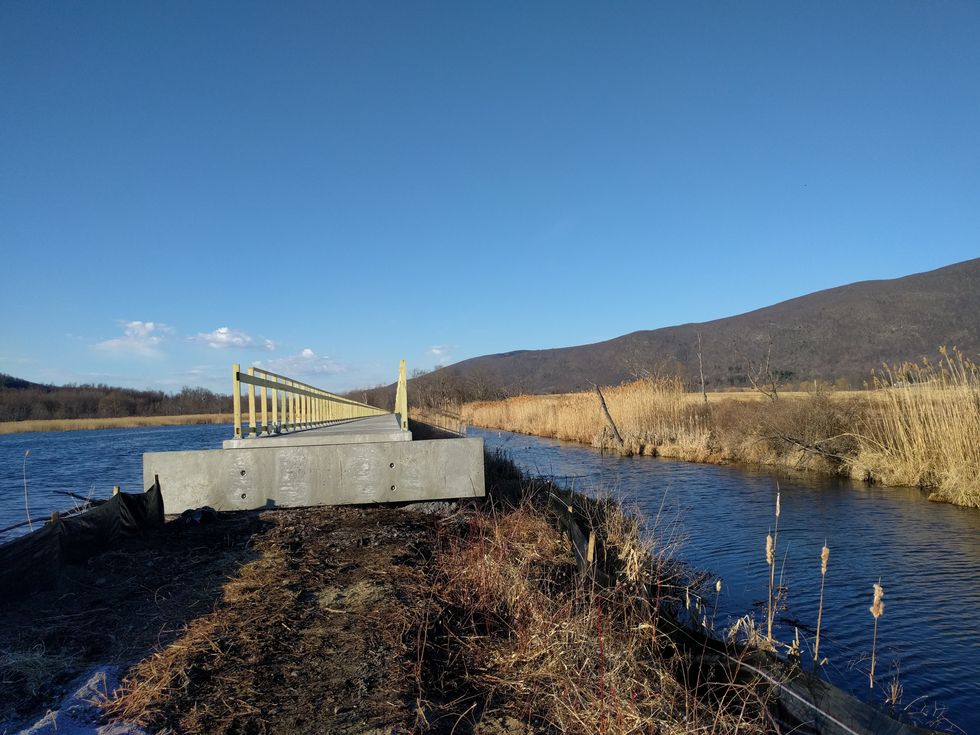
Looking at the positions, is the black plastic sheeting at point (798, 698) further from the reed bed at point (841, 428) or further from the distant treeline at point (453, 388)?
the distant treeline at point (453, 388)

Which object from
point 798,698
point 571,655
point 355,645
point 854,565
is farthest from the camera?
point 854,565

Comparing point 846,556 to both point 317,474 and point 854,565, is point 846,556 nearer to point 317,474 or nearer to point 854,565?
point 854,565

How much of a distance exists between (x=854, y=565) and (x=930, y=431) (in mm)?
6741

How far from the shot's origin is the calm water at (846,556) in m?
5.93

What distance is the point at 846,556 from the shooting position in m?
9.35

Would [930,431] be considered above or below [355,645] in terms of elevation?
above

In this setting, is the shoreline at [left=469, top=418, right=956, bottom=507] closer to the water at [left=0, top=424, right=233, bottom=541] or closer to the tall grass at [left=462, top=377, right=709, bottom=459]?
the tall grass at [left=462, top=377, right=709, bottom=459]

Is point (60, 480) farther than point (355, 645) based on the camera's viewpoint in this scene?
Yes

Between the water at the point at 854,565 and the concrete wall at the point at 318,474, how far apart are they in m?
3.56

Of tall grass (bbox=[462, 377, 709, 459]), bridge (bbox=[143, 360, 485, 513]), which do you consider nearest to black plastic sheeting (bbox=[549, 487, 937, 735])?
bridge (bbox=[143, 360, 485, 513])

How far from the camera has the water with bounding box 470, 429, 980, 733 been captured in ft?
19.1

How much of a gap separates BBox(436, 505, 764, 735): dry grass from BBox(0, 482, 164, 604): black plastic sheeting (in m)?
3.34

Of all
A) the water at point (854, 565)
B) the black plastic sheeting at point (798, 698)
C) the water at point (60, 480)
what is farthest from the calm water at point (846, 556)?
the black plastic sheeting at point (798, 698)

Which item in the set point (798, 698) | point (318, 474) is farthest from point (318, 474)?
point (798, 698)
